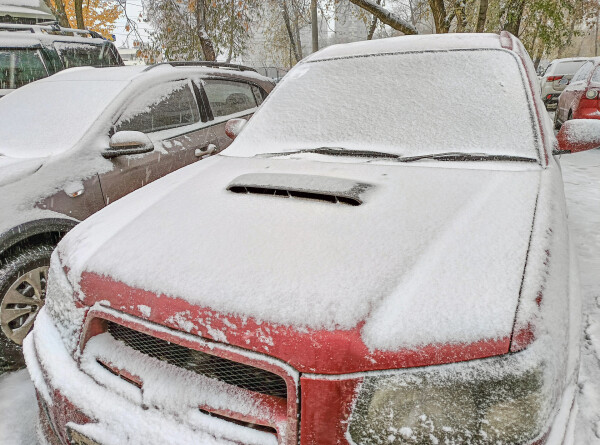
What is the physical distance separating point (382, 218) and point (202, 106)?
2.89m

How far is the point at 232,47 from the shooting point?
611 inches

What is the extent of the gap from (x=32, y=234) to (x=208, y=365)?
1.84 m

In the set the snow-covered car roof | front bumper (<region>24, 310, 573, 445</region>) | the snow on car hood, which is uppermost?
the snow-covered car roof

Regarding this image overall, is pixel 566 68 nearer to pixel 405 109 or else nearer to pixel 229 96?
pixel 229 96

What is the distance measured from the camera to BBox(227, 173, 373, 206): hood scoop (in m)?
1.74

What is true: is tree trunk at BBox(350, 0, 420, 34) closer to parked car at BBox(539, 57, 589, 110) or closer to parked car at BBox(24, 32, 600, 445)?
parked car at BBox(539, 57, 589, 110)

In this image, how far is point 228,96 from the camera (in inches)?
174

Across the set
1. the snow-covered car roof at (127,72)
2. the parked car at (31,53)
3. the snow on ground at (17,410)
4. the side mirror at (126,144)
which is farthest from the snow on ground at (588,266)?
the parked car at (31,53)

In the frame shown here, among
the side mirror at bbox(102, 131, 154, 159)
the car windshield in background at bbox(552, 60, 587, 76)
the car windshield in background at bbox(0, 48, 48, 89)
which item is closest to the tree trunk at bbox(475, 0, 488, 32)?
the car windshield in background at bbox(552, 60, 587, 76)

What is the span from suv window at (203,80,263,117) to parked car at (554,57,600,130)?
19.1 feet

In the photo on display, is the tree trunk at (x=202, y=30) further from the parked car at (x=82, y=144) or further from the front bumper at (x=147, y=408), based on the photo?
the front bumper at (x=147, y=408)

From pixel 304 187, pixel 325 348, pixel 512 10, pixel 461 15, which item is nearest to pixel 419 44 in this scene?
pixel 304 187

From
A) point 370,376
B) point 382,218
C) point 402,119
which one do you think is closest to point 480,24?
point 402,119

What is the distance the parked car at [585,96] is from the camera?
757cm
